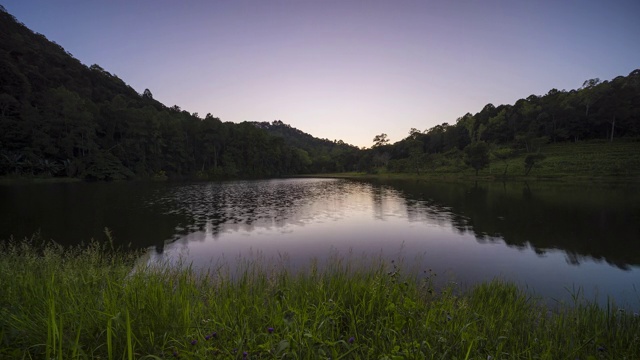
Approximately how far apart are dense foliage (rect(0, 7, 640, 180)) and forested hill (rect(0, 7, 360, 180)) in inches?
10.9

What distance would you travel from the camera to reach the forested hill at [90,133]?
203 feet

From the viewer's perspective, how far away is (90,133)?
71812 millimetres

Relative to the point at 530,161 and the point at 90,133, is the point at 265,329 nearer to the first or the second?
the point at 530,161

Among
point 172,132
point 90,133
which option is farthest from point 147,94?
point 90,133

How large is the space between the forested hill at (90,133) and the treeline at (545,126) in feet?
211

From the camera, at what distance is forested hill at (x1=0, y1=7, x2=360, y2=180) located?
203 feet

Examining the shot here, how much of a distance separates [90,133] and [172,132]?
32.9 metres

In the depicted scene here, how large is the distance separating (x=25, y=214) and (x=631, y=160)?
9667 centimetres

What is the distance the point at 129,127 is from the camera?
86.9 m

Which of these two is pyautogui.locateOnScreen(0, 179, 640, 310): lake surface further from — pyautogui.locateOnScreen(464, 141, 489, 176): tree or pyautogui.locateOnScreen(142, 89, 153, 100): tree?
pyautogui.locateOnScreen(142, 89, 153, 100): tree

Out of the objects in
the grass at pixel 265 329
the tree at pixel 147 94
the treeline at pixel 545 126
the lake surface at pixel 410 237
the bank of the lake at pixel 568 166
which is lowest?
the lake surface at pixel 410 237

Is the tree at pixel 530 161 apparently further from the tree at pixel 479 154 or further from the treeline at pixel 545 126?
the tree at pixel 479 154

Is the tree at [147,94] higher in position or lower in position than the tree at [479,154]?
higher

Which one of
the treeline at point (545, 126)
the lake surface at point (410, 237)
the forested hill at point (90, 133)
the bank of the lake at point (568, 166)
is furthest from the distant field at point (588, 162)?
the forested hill at point (90, 133)
